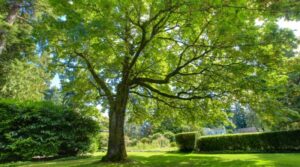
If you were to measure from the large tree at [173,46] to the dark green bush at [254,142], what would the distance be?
446 centimetres

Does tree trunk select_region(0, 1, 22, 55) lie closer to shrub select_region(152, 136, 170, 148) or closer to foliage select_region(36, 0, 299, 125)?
foliage select_region(36, 0, 299, 125)

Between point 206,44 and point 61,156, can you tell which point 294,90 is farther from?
point 61,156

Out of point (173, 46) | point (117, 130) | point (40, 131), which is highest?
point (173, 46)

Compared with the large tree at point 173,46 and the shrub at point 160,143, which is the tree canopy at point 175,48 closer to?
the large tree at point 173,46

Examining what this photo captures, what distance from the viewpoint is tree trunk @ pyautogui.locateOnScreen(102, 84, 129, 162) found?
1053cm

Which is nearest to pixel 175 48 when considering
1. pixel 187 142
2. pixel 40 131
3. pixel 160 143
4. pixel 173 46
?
pixel 173 46

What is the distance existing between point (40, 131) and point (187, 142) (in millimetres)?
11157

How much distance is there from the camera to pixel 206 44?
9703mm

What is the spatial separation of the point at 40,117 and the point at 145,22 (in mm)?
7700

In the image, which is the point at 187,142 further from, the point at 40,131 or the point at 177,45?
the point at 40,131

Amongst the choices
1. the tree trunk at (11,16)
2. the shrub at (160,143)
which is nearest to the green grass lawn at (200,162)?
the tree trunk at (11,16)

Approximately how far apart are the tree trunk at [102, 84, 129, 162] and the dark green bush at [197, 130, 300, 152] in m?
9.29

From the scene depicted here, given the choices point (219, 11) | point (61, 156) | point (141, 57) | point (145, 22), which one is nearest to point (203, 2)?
point (219, 11)

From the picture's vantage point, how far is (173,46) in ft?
38.8
